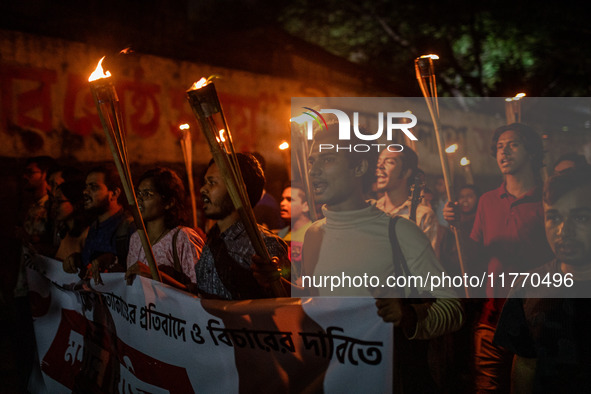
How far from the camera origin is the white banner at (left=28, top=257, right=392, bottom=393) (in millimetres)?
2576

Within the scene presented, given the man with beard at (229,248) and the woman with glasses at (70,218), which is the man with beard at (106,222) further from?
the man with beard at (229,248)

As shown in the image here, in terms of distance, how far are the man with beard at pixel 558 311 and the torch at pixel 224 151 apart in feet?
4.24

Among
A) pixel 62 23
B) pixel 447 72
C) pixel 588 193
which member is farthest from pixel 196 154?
pixel 447 72

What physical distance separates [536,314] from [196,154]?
7289 mm

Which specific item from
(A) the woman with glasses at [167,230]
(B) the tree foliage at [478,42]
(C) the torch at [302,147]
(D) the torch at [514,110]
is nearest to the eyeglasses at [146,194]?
(A) the woman with glasses at [167,230]

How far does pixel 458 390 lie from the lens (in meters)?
3.81

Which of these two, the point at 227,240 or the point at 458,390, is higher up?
the point at 227,240

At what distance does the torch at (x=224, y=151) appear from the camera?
2650mm

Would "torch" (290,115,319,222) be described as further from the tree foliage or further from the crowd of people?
the tree foliage

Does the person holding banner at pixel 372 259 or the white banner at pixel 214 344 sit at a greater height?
the person holding banner at pixel 372 259

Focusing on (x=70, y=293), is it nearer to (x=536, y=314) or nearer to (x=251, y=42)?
(x=536, y=314)

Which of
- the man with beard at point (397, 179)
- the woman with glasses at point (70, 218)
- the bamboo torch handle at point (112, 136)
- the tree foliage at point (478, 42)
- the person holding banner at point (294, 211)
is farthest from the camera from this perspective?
the tree foliage at point (478, 42)

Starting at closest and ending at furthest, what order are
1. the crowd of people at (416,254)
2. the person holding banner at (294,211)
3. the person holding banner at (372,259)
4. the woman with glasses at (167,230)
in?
the person holding banner at (372,259), the crowd of people at (416,254), the woman with glasses at (167,230), the person holding banner at (294,211)

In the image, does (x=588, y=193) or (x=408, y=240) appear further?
(x=588, y=193)
